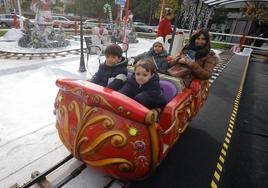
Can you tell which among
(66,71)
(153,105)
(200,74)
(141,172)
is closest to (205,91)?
(200,74)

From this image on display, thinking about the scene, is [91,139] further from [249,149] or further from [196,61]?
[249,149]

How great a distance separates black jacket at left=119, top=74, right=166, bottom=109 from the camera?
1981mm

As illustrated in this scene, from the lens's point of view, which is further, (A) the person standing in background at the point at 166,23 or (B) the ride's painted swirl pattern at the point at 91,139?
(A) the person standing in background at the point at 166,23

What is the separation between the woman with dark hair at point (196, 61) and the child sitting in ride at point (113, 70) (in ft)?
3.37

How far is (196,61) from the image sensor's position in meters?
3.29

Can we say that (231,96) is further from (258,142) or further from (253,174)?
(253,174)

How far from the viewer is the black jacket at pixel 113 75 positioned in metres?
2.25

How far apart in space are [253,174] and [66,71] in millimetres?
5006

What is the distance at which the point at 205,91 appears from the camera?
10.9ft

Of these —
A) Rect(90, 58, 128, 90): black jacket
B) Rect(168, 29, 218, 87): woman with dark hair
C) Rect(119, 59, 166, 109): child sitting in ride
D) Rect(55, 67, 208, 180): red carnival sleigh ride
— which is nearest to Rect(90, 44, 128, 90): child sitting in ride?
Rect(90, 58, 128, 90): black jacket

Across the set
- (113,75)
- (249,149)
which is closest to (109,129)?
(113,75)

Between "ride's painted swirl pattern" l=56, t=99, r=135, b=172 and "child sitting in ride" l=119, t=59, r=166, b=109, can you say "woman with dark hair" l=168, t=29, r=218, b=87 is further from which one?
"ride's painted swirl pattern" l=56, t=99, r=135, b=172

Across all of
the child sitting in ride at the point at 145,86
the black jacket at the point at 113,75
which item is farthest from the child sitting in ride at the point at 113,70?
the child sitting in ride at the point at 145,86

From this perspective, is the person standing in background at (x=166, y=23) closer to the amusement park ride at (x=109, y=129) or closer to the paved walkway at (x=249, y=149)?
the paved walkway at (x=249, y=149)
